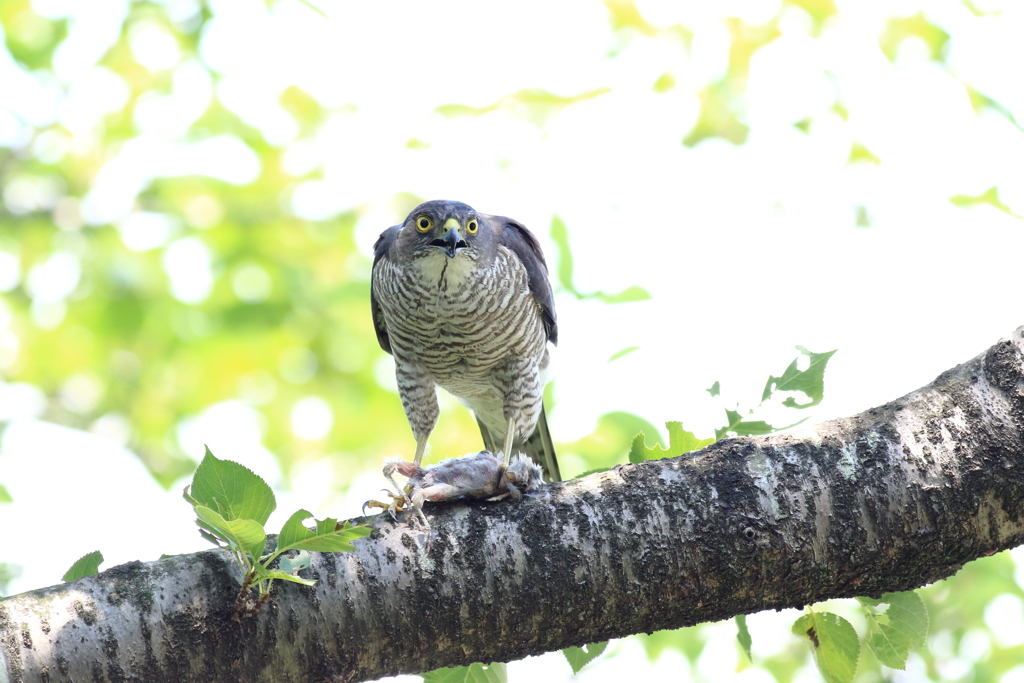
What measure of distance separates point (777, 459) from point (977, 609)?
176 inches

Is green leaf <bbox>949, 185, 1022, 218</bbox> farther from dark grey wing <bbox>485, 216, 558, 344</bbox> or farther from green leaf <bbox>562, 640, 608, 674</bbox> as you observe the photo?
green leaf <bbox>562, 640, 608, 674</bbox>

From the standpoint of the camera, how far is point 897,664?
8.50 ft

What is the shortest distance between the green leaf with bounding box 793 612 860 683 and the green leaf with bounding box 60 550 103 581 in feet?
6.96

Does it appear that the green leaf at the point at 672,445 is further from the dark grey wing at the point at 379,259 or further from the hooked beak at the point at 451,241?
the dark grey wing at the point at 379,259

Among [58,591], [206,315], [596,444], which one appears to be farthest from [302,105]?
[58,591]

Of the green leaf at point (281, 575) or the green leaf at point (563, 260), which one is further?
the green leaf at point (563, 260)

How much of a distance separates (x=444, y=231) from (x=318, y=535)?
2630 millimetres

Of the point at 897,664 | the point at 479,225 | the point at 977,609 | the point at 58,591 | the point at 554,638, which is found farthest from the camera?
the point at 977,609

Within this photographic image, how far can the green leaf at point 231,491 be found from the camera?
1896mm

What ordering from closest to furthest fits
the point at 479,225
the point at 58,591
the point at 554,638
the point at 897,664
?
the point at 58,591
the point at 554,638
the point at 897,664
the point at 479,225

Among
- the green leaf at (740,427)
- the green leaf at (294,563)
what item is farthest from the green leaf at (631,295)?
the green leaf at (294,563)

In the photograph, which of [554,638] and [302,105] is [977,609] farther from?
[302,105]

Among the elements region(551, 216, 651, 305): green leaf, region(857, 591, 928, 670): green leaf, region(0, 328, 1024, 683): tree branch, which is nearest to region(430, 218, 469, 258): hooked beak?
region(551, 216, 651, 305): green leaf

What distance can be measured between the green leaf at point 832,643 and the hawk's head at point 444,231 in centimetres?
244
